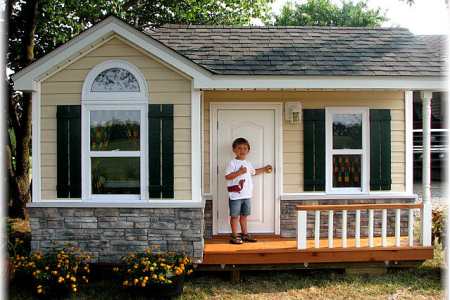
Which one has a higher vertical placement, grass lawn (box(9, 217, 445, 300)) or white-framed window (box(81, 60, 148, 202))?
white-framed window (box(81, 60, 148, 202))

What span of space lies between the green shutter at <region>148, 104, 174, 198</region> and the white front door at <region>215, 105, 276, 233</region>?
1389 mm

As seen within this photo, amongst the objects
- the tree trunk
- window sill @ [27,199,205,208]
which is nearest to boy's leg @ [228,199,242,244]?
window sill @ [27,199,205,208]

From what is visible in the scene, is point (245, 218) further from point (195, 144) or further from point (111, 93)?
point (111, 93)

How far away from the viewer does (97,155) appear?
592 cm

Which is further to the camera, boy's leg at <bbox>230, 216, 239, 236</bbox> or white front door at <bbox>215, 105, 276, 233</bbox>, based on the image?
white front door at <bbox>215, 105, 276, 233</bbox>

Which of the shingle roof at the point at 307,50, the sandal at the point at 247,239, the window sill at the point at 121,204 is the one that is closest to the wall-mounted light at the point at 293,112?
the shingle roof at the point at 307,50

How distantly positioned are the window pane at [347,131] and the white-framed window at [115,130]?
10.0 ft

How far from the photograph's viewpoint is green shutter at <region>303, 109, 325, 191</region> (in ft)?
23.1

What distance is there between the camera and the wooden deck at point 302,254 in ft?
20.0

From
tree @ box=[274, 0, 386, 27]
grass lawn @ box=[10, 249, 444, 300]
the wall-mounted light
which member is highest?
tree @ box=[274, 0, 386, 27]

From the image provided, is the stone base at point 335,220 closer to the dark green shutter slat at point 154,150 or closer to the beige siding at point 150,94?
the beige siding at point 150,94

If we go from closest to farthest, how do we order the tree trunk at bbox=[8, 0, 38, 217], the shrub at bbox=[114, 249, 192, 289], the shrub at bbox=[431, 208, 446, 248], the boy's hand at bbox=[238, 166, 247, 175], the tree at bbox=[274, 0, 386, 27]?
the shrub at bbox=[114, 249, 192, 289]
the boy's hand at bbox=[238, 166, 247, 175]
the shrub at bbox=[431, 208, 446, 248]
the tree trunk at bbox=[8, 0, 38, 217]
the tree at bbox=[274, 0, 386, 27]

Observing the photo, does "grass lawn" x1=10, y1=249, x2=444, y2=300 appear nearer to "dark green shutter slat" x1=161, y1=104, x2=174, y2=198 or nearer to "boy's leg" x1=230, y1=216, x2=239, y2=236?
"boy's leg" x1=230, y1=216, x2=239, y2=236

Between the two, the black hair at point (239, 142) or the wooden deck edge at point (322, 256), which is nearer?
the wooden deck edge at point (322, 256)
